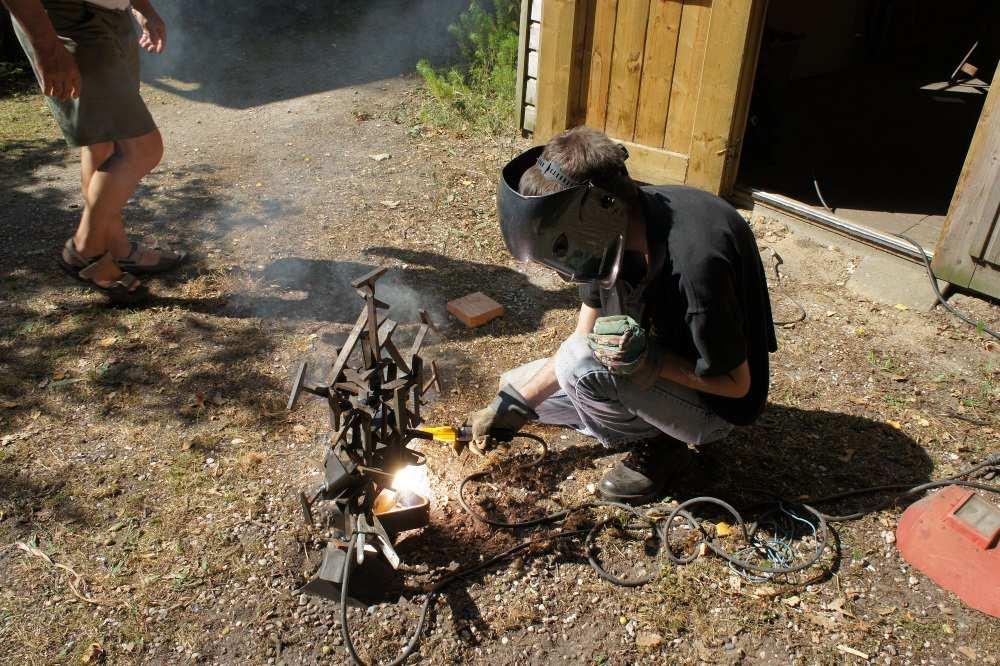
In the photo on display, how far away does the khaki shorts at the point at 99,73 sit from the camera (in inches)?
145

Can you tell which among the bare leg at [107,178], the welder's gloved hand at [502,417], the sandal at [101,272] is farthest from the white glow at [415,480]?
the bare leg at [107,178]

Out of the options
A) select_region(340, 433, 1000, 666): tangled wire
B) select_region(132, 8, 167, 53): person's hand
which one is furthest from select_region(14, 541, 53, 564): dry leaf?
select_region(132, 8, 167, 53): person's hand

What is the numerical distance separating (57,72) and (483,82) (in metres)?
4.81

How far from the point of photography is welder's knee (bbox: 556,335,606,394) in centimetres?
277

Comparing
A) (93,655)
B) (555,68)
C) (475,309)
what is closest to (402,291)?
(475,309)

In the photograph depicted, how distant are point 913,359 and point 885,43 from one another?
7.89 meters

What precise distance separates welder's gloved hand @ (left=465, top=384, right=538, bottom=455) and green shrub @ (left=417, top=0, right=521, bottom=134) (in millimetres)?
4333

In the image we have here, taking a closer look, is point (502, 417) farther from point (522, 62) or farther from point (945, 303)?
point (522, 62)

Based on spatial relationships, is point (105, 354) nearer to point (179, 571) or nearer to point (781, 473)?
point (179, 571)

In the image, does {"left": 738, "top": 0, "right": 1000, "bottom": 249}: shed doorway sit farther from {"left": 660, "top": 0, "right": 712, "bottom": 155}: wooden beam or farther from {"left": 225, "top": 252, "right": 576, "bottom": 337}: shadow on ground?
{"left": 225, "top": 252, "right": 576, "bottom": 337}: shadow on ground

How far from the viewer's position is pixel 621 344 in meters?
2.35

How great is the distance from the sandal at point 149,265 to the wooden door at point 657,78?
2.92 m

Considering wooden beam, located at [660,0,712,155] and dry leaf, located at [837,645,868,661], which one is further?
wooden beam, located at [660,0,712,155]

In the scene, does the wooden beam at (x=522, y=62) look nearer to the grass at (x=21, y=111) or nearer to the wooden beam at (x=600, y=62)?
the wooden beam at (x=600, y=62)
